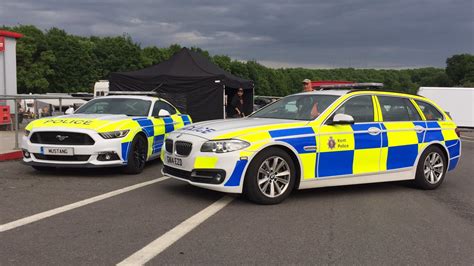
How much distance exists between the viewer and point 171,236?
4555 mm

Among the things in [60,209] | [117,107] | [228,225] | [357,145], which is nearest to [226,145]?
[228,225]

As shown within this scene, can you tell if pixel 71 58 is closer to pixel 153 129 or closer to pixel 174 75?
pixel 174 75

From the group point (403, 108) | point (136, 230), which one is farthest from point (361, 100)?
point (136, 230)

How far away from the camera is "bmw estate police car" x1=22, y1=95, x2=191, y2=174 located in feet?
24.5

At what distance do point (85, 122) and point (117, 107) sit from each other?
140 cm

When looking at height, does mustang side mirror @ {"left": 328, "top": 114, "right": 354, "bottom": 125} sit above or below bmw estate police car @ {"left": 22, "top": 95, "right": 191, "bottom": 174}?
above

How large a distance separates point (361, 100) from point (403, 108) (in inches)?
33.7

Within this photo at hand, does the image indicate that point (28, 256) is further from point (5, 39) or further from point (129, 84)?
point (5, 39)

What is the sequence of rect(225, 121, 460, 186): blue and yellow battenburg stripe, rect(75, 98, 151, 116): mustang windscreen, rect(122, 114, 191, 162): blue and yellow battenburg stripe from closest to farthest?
rect(225, 121, 460, 186): blue and yellow battenburg stripe → rect(122, 114, 191, 162): blue and yellow battenburg stripe → rect(75, 98, 151, 116): mustang windscreen

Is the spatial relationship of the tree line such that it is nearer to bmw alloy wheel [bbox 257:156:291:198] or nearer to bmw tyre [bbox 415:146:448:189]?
bmw tyre [bbox 415:146:448:189]

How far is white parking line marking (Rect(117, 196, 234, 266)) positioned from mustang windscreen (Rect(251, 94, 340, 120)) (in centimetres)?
159

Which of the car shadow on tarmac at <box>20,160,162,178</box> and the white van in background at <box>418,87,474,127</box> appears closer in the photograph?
the car shadow on tarmac at <box>20,160,162,178</box>

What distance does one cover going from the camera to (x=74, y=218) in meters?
5.16

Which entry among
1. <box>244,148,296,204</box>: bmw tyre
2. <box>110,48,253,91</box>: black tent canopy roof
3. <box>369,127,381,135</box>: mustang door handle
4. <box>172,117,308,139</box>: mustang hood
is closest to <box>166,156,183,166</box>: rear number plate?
<box>172,117,308,139</box>: mustang hood
